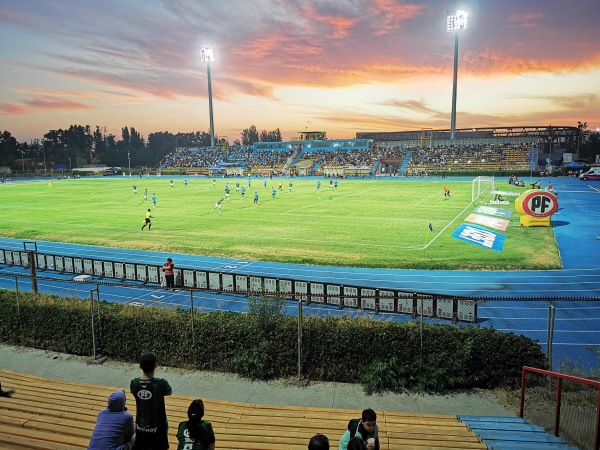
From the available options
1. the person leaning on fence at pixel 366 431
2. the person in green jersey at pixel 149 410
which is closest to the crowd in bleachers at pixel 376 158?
the person leaning on fence at pixel 366 431

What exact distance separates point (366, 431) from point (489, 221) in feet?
109

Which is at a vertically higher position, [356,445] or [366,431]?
[356,445]

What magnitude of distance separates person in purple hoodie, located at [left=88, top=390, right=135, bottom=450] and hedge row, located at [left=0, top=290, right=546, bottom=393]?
527cm

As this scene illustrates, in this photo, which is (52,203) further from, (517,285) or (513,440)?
(513,440)

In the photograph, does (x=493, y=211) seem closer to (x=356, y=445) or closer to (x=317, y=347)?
(x=317, y=347)

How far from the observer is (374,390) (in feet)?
31.4

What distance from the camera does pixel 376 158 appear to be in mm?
110188

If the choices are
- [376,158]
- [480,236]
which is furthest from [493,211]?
[376,158]

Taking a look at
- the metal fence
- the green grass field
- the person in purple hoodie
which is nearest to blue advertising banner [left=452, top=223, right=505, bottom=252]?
the green grass field

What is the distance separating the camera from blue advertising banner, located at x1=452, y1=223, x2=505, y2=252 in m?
26.2

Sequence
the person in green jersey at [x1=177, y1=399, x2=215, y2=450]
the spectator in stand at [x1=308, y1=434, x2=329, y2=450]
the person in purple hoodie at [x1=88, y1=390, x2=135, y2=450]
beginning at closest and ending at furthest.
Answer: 1. the spectator in stand at [x1=308, y1=434, x2=329, y2=450]
2. the person in green jersey at [x1=177, y1=399, x2=215, y2=450]
3. the person in purple hoodie at [x1=88, y1=390, x2=135, y2=450]

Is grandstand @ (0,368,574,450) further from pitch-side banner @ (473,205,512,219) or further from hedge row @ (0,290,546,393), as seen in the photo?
pitch-side banner @ (473,205,512,219)

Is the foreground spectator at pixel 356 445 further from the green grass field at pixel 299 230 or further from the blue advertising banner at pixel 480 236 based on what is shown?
the blue advertising banner at pixel 480 236

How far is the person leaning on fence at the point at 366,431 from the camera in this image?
16.1ft
